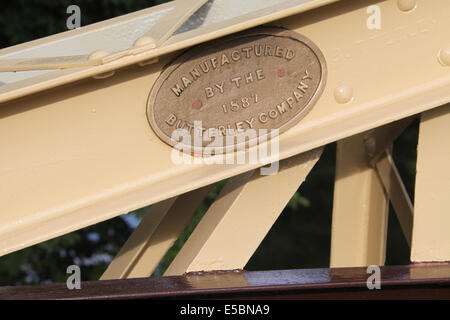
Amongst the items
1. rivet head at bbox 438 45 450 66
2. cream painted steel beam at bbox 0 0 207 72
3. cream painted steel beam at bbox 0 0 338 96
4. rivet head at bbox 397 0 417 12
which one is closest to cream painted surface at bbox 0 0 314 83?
cream painted steel beam at bbox 0 0 338 96

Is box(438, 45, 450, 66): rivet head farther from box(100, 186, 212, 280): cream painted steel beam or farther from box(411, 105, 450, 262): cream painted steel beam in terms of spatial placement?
box(100, 186, 212, 280): cream painted steel beam

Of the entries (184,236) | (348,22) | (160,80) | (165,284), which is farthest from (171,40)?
(184,236)

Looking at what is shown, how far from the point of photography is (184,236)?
22.2 ft

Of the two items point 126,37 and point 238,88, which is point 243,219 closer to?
point 238,88

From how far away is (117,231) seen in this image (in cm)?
742

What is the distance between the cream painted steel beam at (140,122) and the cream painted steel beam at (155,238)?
880 millimetres

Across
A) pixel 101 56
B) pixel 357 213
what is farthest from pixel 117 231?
pixel 101 56

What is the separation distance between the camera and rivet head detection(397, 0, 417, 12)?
2.74 meters

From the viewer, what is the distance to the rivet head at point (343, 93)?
2.78m
